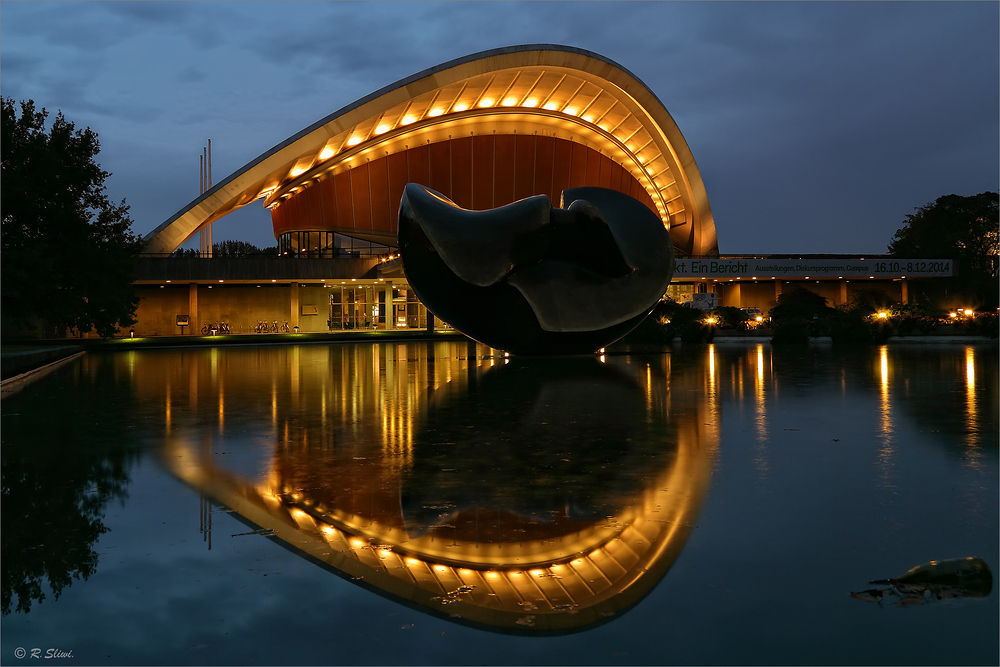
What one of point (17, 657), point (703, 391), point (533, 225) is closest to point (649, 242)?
point (533, 225)

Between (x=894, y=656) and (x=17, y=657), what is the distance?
12.6 ft

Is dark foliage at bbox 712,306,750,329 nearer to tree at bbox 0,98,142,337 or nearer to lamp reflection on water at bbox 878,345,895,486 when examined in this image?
lamp reflection on water at bbox 878,345,895,486

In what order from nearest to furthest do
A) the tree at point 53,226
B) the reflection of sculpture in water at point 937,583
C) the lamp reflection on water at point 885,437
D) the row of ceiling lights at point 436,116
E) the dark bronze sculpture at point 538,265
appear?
the reflection of sculpture in water at point 937,583 → the lamp reflection on water at point 885,437 → the dark bronze sculpture at point 538,265 → the tree at point 53,226 → the row of ceiling lights at point 436,116

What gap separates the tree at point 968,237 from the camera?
56.4 m

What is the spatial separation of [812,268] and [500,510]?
167 ft

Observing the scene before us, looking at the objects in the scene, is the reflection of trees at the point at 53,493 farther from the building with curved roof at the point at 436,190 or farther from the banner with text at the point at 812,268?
the banner with text at the point at 812,268

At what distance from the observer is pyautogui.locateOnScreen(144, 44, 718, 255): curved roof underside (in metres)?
42.4

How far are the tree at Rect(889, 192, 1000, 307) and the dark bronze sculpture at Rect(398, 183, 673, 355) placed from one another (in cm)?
4683

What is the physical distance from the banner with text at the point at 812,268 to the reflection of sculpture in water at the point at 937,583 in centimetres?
4727

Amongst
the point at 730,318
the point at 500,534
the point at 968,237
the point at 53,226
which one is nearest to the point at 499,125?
the point at 730,318

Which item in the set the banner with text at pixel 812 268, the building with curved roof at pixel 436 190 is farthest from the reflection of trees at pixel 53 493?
the banner with text at pixel 812 268

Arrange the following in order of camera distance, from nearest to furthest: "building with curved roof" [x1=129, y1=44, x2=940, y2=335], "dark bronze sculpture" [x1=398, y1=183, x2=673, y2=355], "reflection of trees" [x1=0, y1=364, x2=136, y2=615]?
"reflection of trees" [x1=0, y1=364, x2=136, y2=615] < "dark bronze sculpture" [x1=398, y1=183, x2=673, y2=355] < "building with curved roof" [x1=129, y1=44, x2=940, y2=335]

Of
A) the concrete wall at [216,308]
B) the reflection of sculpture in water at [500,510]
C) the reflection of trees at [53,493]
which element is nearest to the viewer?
the reflection of sculpture in water at [500,510]

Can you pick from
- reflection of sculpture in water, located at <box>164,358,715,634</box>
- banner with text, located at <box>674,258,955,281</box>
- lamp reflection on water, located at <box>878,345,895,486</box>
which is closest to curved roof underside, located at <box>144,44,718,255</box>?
banner with text, located at <box>674,258,955,281</box>
